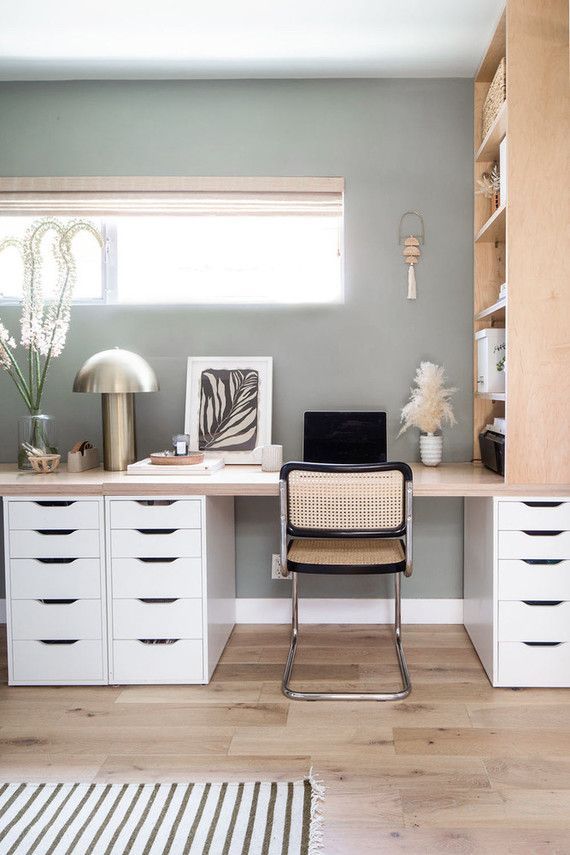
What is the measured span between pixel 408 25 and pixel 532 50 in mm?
512

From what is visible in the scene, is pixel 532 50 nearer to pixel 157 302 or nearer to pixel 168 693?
pixel 157 302

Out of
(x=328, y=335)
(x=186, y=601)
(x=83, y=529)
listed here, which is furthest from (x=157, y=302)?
(x=186, y=601)

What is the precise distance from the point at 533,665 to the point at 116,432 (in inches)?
73.9

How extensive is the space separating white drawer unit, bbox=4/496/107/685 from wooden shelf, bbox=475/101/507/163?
2.11m

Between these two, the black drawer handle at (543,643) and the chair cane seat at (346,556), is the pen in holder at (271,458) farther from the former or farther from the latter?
the black drawer handle at (543,643)

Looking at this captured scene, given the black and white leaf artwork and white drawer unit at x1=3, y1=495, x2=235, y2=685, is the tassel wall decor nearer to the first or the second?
the black and white leaf artwork

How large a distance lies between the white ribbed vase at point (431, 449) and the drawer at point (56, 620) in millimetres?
1488

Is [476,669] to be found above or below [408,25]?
below

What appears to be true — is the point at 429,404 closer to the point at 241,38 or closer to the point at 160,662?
the point at 160,662

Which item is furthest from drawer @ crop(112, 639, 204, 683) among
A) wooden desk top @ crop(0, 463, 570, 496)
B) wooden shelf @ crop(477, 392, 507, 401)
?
wooden shelf @ crop(477, 392, 507, 401)

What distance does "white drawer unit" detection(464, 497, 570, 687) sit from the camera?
247cm

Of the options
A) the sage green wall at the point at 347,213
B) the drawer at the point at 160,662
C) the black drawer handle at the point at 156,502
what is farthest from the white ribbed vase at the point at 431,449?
the drawer at the point at 160,662

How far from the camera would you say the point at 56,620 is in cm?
255

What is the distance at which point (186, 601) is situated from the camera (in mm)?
2535
